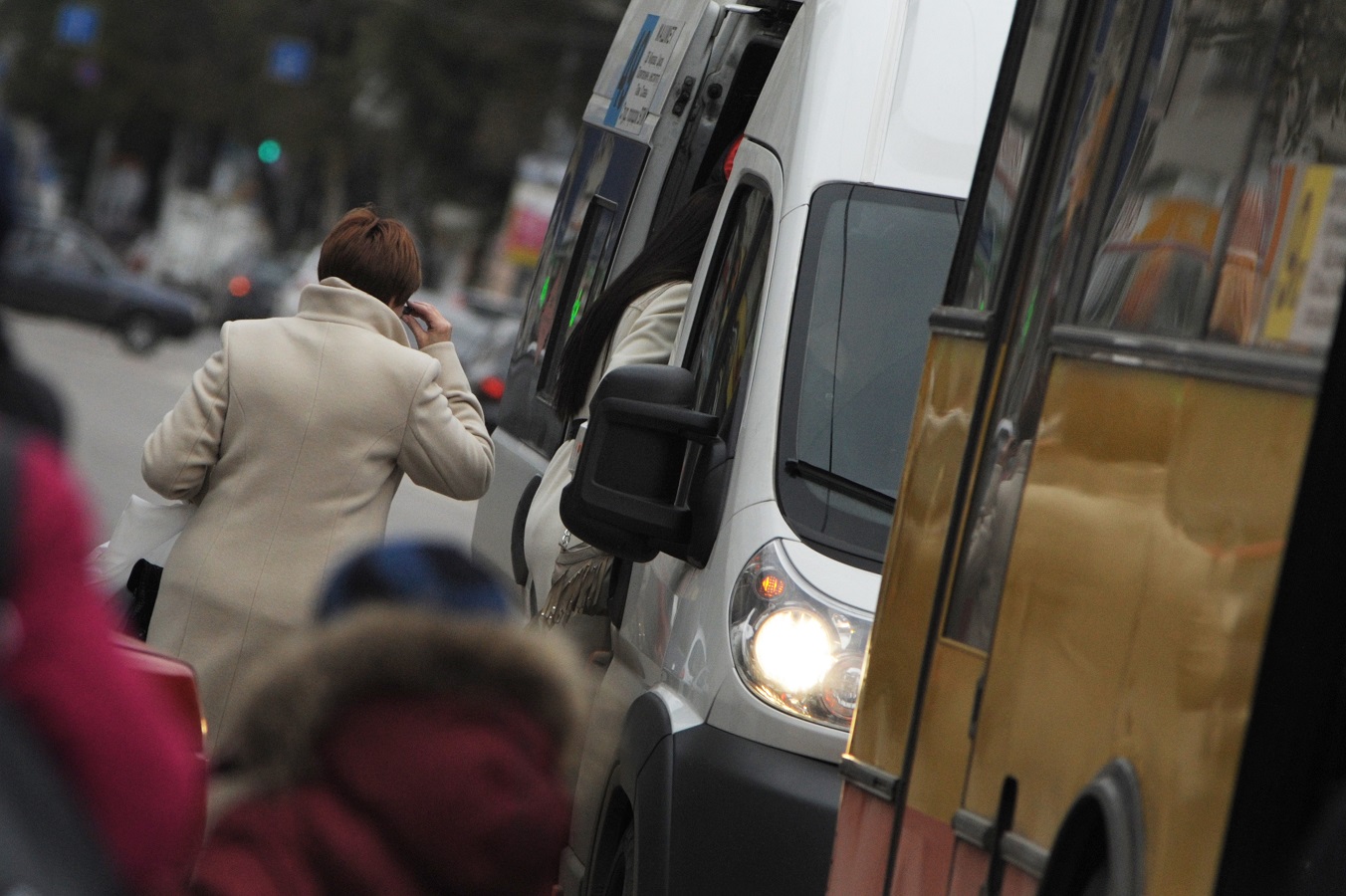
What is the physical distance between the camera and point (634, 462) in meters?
4.33

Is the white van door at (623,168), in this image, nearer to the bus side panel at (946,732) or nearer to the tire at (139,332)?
the bus side panel at (946,732)

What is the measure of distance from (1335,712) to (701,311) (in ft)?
10.5

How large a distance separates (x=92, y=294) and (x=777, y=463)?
33279 millimetres

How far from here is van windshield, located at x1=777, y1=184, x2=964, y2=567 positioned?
4520 mm

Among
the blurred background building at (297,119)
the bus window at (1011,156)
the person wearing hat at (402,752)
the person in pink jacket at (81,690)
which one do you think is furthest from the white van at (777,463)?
the blurred background building at (297,119)

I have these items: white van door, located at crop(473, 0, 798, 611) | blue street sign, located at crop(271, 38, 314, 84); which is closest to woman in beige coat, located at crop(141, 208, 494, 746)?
white van door, located at crop(473, 0, 798, 611)

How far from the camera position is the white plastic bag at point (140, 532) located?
4906mm

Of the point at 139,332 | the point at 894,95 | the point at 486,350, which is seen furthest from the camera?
the point at 139,332

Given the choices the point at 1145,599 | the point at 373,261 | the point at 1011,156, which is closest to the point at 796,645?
the point at 1011,156

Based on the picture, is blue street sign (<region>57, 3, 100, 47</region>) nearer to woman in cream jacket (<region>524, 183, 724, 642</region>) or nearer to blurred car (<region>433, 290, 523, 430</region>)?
blurred car (<region>433, 290, 523, 430</region>)

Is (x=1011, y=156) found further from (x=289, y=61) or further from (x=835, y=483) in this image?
(x=289, y=61)

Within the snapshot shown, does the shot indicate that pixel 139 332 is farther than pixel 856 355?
Yes

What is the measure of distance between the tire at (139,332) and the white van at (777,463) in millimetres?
31084

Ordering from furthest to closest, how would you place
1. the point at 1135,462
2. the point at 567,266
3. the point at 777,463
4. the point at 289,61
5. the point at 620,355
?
1. the point at 289,61
2. the point at 567,266
3. the point at 620,355
4. the point at 777,463
5. the point at 1135,462
